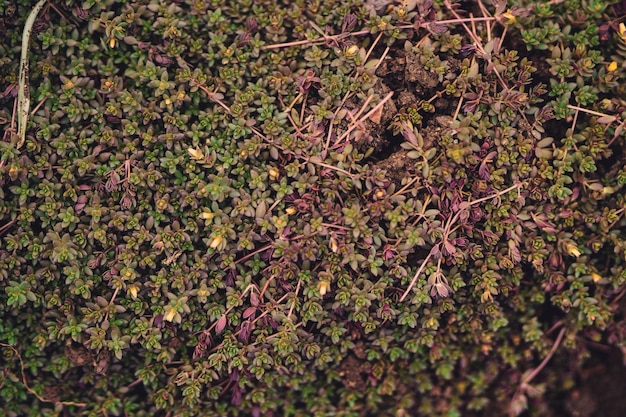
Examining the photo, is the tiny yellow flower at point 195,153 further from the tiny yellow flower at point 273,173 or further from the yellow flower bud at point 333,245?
the yellow flower bud at point 333,245

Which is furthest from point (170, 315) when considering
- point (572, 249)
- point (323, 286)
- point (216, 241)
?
point (572, 249)

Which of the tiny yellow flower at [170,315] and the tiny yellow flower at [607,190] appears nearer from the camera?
the tiny yellow flower at [170,315]

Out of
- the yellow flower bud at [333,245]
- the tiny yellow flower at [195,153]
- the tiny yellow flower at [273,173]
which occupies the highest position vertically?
the tiny yellow flower at [195,153]

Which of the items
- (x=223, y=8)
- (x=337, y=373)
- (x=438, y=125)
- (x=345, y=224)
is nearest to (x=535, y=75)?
(x=438, y=125)

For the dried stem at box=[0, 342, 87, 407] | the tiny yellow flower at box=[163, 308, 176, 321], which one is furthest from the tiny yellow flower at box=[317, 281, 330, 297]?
the dried stem at box=[0, 342, 87, 407]

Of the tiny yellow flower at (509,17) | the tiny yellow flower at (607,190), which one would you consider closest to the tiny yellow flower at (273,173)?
the tiny yellow flower at (509,17)

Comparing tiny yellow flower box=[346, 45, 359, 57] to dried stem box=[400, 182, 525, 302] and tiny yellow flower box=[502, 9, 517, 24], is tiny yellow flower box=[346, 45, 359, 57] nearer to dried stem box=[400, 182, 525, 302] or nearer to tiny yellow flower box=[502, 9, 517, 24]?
tiny yellow flower box=[502, 9, 517, 24]
